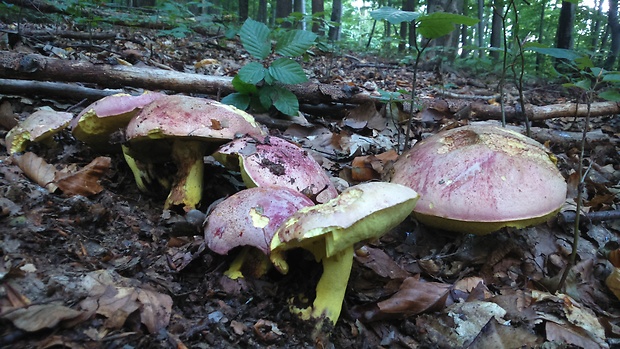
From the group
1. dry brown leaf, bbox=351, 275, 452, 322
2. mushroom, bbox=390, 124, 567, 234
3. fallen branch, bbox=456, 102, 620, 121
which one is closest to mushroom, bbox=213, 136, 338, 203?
mushroom, bbox=390, 124, 567, 234

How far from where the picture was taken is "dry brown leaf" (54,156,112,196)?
2.31 m

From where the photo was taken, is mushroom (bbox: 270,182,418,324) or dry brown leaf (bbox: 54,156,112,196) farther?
dry brown leaf (bbox: 54,156,112,196)

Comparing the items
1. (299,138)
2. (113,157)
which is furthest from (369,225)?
(299,138)

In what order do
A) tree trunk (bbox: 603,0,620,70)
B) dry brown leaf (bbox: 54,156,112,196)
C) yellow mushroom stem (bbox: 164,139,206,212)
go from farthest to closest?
1. tree trunk (bbox: 603,0,620,70)
2. yellow mushroom stem (bbox: 164,139,206,212)
3. dry brown leaf (bbox: 54,156,112,196)

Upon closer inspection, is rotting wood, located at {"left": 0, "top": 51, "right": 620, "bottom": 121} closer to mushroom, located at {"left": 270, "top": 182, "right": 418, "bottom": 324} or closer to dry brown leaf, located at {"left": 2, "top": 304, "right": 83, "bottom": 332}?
mushroom, located at {"left": 270, "top": 182, "right": 418, "bottom": 324}

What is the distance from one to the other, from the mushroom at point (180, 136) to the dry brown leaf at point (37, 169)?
1.44 ft

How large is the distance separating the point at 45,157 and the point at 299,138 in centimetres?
203

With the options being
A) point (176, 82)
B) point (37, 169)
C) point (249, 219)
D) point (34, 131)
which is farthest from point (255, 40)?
point (249, 219)

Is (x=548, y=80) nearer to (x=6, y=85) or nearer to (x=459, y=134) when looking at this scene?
(x=459, y=134)

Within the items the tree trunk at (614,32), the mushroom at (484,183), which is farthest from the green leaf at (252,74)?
the tree trunk at (614,32)

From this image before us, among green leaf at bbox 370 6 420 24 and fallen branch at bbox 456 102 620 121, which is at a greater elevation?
green leaf at bbox 370 6 420 24

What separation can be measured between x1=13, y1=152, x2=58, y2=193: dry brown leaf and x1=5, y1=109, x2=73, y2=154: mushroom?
0.57ft

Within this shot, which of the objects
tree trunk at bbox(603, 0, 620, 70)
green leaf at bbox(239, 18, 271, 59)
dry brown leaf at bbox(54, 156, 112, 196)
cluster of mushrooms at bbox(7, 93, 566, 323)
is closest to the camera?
cluster of mushrooms at bbox(7, 93, 566, 323)

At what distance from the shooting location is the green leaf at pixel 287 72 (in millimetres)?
3354
